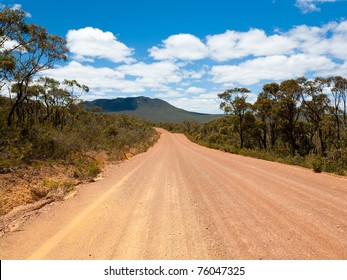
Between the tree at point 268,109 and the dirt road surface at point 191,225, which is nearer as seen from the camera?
the dirt road surface at point 191,225

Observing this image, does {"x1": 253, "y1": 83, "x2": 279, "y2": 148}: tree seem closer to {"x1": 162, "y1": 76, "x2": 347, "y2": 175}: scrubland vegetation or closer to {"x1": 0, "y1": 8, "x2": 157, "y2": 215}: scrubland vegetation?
{"x1": 162, "y1": 76, "x2": 347, "y2": 175}: scrubland vegetation

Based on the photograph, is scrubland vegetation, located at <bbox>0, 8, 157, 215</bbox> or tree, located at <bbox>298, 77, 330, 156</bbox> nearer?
scrubland vegetation, located at <bbox>0, 8, 157, 215</bbox>

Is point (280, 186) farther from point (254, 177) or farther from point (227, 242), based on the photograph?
point (227, 242)

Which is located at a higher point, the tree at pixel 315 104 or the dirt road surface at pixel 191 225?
the tree at pixel 315 104

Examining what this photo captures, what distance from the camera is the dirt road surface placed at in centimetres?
418

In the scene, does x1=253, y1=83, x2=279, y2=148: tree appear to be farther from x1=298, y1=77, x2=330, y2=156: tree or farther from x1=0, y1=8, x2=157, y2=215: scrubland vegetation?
x1=0, y1=8, x2=157, y2=215: scrubland vegetation

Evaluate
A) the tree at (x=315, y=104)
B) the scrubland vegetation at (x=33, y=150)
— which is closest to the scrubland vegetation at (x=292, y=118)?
the tree at (x=315, y=104)

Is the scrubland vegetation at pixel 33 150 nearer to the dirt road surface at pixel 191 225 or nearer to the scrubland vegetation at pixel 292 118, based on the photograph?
the dirt road surface at pixel 191 225

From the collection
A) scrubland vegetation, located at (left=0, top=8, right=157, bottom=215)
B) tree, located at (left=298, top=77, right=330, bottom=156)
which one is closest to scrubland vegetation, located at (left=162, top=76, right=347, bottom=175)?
tree, located at (left=298, top=77, right=330, bottom=156)

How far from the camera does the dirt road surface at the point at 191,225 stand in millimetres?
4180

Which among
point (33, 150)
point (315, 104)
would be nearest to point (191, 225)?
point (33, 150)

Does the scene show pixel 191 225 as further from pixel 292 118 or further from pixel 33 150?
pixel 292 118

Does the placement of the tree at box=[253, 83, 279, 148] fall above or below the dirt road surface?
above
